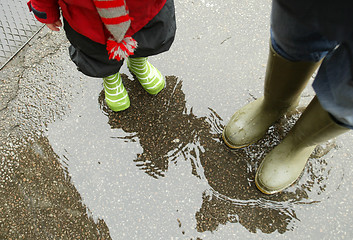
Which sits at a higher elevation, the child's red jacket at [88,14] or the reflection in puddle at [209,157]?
the child's red jacket at [88,14]

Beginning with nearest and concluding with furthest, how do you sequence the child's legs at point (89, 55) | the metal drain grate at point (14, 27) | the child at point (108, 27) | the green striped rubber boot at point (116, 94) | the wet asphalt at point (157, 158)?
the child at point (108, 27)
the child's legs at point (89, 55)
the wet asphalt at point (157, 158)
the green striped rubber boot at point (116, 94)
the metal drain grate at point (14, 27)

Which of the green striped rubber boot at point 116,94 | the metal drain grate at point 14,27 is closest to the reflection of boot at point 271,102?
the green striped rubber boot at point 116,94

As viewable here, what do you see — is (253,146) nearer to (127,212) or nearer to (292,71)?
(292,71)

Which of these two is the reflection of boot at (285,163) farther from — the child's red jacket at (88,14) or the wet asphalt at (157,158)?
the child's red jacket at (88,14)

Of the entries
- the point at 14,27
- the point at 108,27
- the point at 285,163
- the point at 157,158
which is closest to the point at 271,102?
the point at 285,163

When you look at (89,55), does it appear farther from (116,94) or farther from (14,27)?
(14,27)

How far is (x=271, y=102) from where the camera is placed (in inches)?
47.9

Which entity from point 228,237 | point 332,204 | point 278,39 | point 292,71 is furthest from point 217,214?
point 278,39

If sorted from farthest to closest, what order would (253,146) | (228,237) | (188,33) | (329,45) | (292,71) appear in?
(188,33)
(253,146)
(228,237)
(292,71)
(329,45)

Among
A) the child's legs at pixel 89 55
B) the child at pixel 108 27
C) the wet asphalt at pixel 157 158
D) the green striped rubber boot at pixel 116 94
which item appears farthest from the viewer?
the green striped rubber boot at pixel 116 94

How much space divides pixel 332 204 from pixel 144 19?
3.94 feet

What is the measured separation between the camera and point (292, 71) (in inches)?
37.7

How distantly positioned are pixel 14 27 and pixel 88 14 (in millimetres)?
1084

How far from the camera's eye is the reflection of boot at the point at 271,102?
3.15 feet
